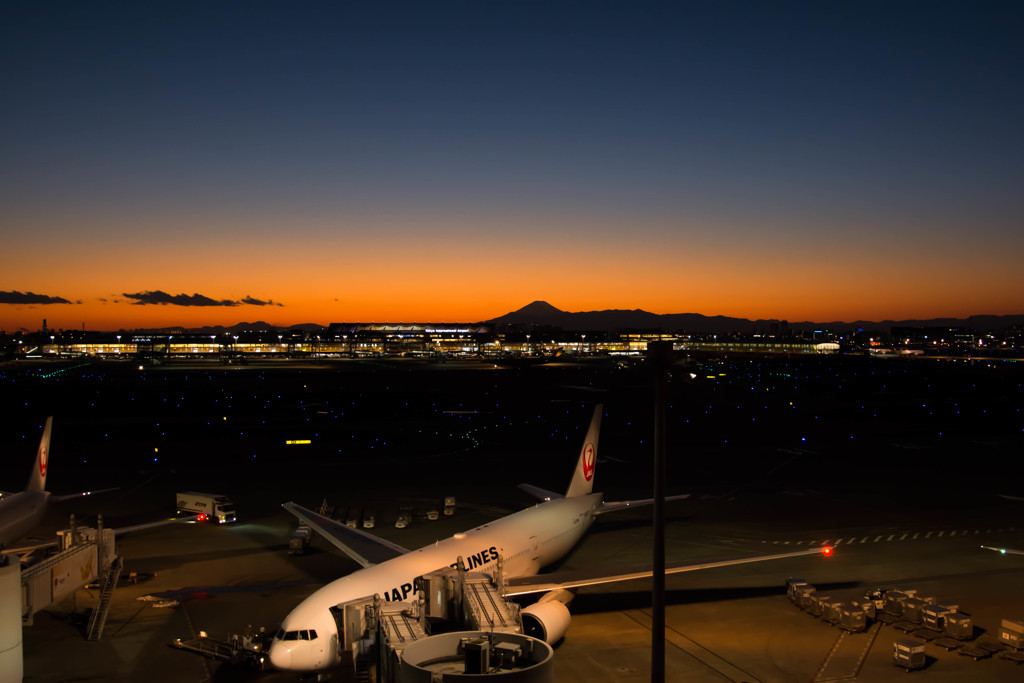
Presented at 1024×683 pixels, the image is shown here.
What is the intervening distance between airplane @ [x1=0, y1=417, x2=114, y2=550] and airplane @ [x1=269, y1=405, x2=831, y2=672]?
37.8 ft

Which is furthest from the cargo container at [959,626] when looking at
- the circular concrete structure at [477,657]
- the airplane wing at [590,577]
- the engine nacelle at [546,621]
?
the circular concrete structure at [477,657]

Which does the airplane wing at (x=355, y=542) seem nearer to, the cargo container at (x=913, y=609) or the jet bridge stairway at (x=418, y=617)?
the jet bridge stairway at (x=418, y=617)

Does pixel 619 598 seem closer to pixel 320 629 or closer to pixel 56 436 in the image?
pixel 320 629

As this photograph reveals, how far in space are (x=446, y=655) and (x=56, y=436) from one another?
250 feet

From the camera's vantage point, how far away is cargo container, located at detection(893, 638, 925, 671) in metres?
22.1

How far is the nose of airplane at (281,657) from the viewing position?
20.2 m

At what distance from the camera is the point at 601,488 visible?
50719 millimetres

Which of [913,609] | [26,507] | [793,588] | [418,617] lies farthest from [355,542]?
[913,609]

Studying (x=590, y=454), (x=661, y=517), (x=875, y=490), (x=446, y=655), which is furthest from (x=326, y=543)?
(x=875, y=490)

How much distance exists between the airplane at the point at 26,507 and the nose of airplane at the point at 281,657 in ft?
55.8

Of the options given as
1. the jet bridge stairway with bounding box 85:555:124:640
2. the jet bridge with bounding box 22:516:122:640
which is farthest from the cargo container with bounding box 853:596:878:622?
the jet bridge with bounding box 22:516:122:640

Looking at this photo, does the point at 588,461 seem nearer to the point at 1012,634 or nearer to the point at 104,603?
the point at 1012,634

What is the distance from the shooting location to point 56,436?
74.5 metres

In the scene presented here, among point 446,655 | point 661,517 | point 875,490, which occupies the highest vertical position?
point 661,517
